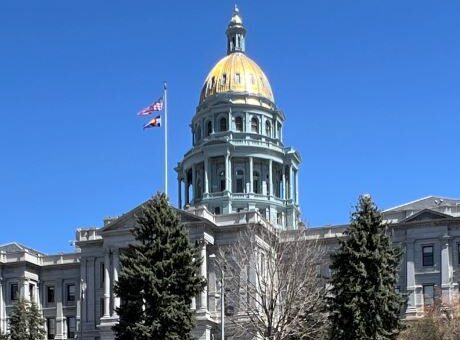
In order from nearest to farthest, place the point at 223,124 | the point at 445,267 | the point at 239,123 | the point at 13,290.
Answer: the point at 445,267 < the point at 13,290 < the point at 239,123 < the point at 223,124

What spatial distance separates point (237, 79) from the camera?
4833 inches

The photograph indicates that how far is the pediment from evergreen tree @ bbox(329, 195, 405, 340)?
Result: 3499 centimetres

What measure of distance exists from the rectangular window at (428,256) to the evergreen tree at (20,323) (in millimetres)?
38739

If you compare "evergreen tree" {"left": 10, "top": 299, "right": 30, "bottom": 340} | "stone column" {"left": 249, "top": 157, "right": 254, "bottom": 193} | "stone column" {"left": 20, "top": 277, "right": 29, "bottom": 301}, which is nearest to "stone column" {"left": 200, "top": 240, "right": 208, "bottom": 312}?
"evergreen tree" {"left": 10, "top": 299, "right": 30, "bottom": 340}

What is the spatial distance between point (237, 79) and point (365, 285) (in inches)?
2584

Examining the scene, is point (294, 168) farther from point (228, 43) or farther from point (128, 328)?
point (128, 328)

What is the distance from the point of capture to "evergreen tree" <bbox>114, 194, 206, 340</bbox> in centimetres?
6009

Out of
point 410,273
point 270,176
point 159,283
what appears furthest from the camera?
point 270,176

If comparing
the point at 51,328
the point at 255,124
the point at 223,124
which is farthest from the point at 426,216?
the point at 51,328

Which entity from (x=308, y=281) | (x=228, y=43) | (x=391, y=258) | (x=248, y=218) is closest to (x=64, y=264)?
(x=248, y=218)

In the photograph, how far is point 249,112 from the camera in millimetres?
121625

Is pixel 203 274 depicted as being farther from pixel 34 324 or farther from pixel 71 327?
pixel 71 327

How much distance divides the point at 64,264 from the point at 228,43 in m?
37.8

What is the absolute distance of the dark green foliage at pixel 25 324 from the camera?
294ft
